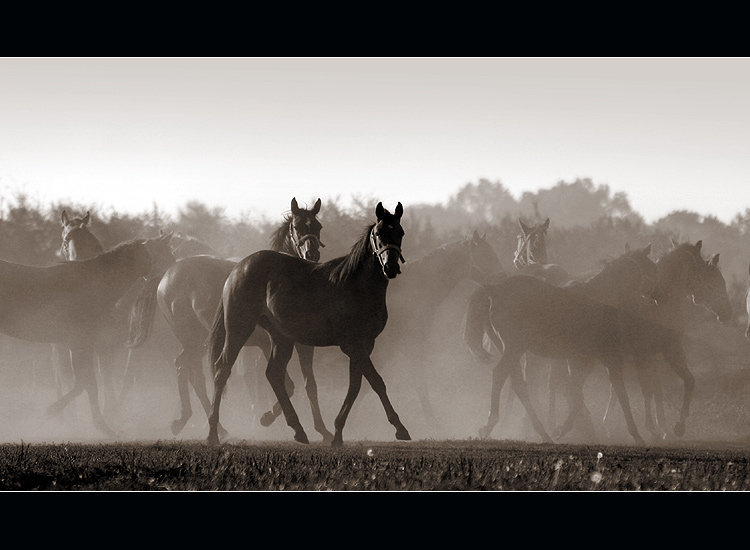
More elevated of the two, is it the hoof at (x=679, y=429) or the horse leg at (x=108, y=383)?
the horse leg at (x=108, y=383)

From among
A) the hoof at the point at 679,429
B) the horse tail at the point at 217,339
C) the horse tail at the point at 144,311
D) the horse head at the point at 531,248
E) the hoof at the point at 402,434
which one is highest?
the horse head at the point at 531,248

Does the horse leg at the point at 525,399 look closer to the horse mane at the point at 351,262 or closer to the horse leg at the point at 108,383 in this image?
the horse mane at the point at 351,262

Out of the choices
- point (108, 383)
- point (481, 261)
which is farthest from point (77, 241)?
point (481, 261)

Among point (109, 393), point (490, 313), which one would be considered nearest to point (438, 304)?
point (490, 313)

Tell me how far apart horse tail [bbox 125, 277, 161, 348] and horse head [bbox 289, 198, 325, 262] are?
362cm

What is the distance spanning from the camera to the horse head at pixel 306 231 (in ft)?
50.2

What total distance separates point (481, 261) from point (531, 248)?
2.03 m

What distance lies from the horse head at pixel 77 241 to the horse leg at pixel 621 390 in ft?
29.6

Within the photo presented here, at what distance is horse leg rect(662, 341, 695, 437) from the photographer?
16.9 metres

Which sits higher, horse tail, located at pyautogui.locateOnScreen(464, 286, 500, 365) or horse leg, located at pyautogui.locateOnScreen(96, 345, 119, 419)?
horse tail, located at pyautogui.locateOnScreen(464, 286, 500, 365)

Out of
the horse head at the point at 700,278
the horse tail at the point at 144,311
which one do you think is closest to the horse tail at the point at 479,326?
the horse head at the point at 700,278

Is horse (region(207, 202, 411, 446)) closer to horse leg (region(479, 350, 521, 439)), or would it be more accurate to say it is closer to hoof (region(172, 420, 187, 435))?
hoof (region(172, 420, 187, 435))

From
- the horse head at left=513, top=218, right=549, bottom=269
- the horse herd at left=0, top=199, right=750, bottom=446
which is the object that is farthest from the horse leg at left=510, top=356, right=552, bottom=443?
the horse head at left=513, top=218, right=549, bottom=269

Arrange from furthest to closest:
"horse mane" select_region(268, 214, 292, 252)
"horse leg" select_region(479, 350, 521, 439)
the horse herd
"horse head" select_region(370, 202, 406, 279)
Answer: the horse herd, "horse leg" select_region(479, 350, 521, 439), "horse mane" select_region(268, 214, 292, 252), "horse head" select_region(370, 202, 406, 279)
